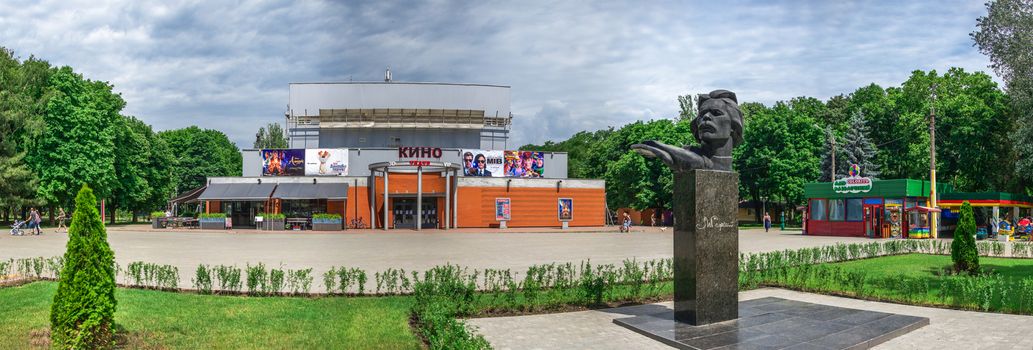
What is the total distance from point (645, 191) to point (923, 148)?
2061 cm

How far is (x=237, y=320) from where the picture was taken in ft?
33.4

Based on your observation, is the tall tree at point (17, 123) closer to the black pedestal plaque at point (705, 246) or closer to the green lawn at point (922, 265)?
the black pedestal plaque at point (705, 246)

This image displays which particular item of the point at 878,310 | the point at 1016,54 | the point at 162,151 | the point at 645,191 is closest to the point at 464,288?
the point at 878,310

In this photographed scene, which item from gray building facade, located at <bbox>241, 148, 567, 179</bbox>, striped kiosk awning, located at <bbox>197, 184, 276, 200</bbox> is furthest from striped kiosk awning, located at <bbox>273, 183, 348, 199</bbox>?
gray building facade, located at <bbox>241, 148, 567, 179</bbox>

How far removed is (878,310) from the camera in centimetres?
1184

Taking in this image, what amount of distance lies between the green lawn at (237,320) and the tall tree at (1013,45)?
24.7m

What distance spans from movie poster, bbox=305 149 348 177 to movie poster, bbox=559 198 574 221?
1648 cm

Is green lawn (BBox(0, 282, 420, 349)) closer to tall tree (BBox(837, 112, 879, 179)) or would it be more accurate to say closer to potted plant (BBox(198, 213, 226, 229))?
potted plant (BBox(198, 213, 226, 229))

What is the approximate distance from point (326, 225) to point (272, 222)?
348 centimetres

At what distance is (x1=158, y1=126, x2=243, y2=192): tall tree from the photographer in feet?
244

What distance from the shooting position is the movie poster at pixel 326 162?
50.1m

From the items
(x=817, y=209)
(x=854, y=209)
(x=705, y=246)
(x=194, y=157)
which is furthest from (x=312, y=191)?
(x=705, y=246)

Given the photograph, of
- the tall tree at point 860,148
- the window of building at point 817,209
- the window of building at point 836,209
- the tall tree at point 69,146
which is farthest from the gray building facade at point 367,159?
the tall tree at point 860,148

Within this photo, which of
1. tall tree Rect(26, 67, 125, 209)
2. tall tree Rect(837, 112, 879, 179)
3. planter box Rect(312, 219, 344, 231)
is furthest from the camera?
tall tree Rect(837, 112, 879, 179)
